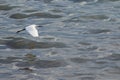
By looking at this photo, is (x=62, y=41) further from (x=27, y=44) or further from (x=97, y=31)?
(x=97, y=31)

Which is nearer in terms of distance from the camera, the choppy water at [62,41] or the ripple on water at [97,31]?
the choppy water at [62,41]

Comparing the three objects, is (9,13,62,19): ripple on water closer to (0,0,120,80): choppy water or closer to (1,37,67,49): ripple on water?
(0,0,120,80): choppy water

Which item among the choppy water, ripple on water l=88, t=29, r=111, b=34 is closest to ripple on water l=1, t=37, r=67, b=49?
the choppy water

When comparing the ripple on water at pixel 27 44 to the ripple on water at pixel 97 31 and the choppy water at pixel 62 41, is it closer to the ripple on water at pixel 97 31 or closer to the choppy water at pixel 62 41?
the choppy water at pixel 62 41

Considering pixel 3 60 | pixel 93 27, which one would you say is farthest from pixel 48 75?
pixel 93 27

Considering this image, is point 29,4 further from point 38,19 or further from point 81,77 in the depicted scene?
point 81,77

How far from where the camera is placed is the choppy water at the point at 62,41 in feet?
19.8

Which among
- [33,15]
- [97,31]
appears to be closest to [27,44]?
[97,31]

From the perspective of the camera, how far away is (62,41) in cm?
729

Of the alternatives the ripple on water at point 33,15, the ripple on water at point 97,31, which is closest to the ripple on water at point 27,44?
the ripple on water at point 97,31

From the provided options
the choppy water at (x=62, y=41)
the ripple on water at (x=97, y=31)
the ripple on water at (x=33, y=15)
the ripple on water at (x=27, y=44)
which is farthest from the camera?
the ripple on water at (x=33, y=15)

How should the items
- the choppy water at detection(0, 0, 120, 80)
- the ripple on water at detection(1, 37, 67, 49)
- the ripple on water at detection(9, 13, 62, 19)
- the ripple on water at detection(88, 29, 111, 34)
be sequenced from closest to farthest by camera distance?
the choppy water at detection(0, 0, 120, 80)
the ripple on water at detection(1, 37, 67, 49)
the ripple on water at detection(88, 29, 111, 34)
the ripple on water at detection(9, 13, 62, 19)

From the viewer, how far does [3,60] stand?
21.3 feet

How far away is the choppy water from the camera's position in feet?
19.8
